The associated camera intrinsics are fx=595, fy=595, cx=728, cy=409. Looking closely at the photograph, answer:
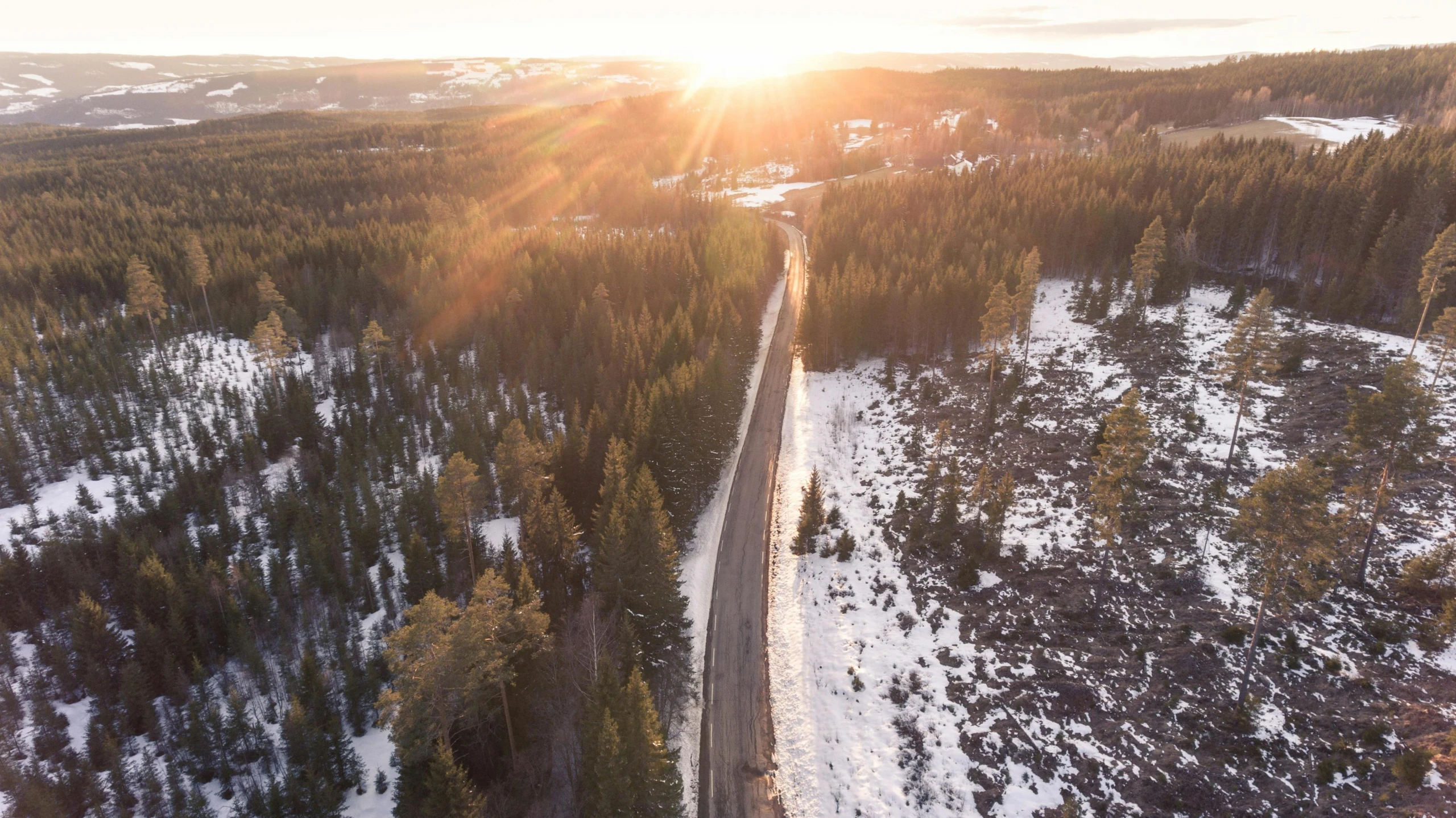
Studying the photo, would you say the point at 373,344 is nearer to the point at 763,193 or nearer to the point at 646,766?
the point at 646,766

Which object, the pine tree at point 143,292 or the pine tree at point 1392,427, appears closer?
the pine tree at point 1392,427

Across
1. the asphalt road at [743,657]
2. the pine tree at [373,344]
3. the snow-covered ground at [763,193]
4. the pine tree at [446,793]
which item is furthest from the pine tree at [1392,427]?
the snow-covered ground at [763,193]

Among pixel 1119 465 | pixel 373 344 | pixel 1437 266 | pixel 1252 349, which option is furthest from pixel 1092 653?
pixel 373 344

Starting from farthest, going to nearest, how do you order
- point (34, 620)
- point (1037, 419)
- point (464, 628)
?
Answer: point (1037, 419), point (34, 620), point (464, 628)

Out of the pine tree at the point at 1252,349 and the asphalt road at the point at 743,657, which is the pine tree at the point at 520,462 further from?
the pine tree at the point at 1252,349

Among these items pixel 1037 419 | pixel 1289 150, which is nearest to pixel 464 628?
pixel 1037 419

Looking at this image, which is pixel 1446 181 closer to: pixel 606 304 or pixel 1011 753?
pixel 1011 753

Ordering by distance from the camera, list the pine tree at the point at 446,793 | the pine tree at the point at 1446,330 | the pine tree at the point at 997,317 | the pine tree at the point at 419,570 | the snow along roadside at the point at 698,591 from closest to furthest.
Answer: the pine tree at the point at 446,793 → the snow along roadside at the point at 698,591 → the pine tree at the point at 1446,330 → the pine tree at the point at 419,570 → the pine tree at the point at 997,317
